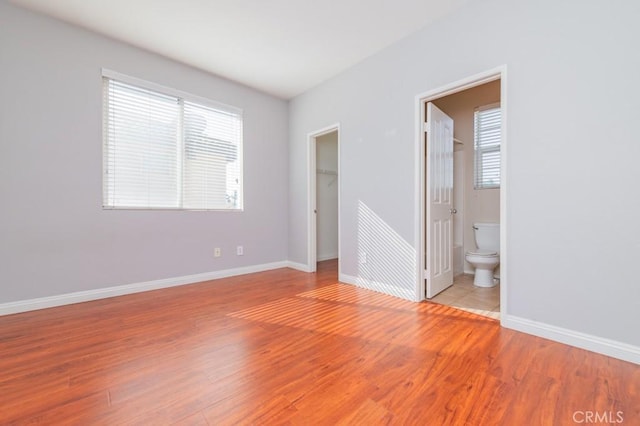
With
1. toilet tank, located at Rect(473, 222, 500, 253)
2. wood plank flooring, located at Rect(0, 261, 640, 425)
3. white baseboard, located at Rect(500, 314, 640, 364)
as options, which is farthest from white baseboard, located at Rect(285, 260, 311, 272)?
white baseboard, located at Rect(500, 314, 640, 364)

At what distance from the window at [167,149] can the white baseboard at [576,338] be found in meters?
3.40

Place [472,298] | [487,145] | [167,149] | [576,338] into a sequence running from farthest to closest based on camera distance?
[487,145], [167,149], [472,298], [576,338]

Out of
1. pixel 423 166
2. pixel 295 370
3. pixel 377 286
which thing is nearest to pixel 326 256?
pixel 377 286

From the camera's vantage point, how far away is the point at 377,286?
3117 millimetres

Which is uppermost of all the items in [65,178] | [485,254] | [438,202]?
[65,178]

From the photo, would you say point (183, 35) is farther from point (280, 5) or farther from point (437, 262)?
point (437, 262)

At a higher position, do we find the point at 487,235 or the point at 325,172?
the point at 325,172

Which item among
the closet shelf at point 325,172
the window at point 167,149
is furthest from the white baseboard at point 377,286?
the closet shelf at point 325,172

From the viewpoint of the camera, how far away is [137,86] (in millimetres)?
3068

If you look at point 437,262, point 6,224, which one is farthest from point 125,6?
point 437,262

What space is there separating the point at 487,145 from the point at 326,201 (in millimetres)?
2791

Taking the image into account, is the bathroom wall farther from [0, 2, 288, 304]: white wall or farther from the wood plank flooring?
[0, 2, 288, 304]: white wall

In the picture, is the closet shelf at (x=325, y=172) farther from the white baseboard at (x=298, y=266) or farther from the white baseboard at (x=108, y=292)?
Answer: the white baseboard at (x=108, y=292)

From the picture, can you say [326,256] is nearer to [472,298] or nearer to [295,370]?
[472,298]
